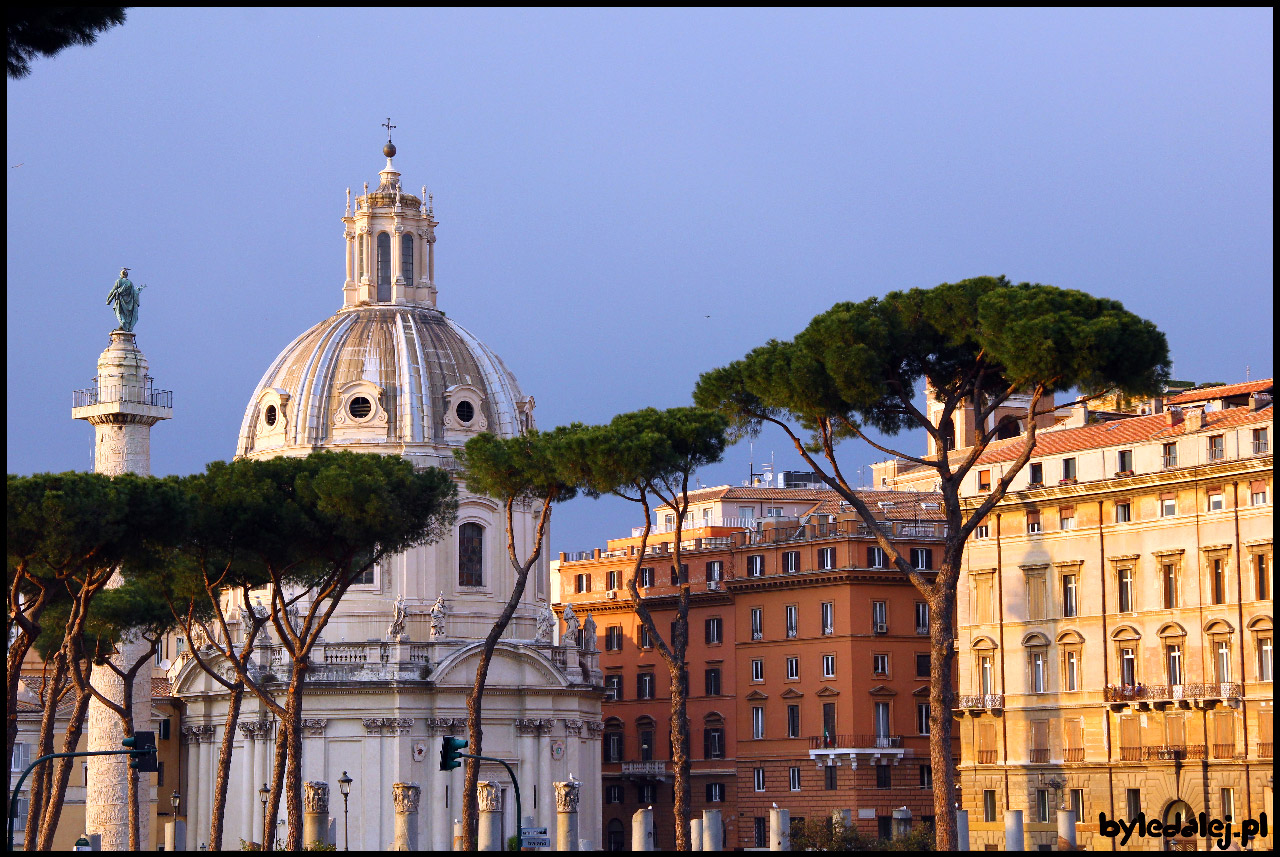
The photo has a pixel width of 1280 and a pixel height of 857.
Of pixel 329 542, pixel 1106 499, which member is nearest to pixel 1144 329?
pixel 1106 499

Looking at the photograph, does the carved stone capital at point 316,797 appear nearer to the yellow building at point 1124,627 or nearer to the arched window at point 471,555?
the yellow building at point 1124,627

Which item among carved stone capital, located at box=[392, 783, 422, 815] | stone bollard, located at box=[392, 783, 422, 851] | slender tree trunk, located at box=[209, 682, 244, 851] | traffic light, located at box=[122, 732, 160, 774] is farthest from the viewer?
slender tree trunk, located at box=[209, 682, 244, 851]

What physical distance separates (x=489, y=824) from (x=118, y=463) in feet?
103

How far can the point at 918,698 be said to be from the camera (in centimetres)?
7800

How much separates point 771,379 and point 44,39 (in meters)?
27.8

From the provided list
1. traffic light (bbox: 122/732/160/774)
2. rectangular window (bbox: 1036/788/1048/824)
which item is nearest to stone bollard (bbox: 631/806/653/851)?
traffic light (bbox: 122/732/160/774)

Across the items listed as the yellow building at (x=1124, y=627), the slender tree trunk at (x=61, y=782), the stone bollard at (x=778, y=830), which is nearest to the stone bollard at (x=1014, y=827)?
the stone bollard at (x=778, y=830)

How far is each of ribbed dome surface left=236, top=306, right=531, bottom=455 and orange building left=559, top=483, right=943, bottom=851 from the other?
34.0 feet

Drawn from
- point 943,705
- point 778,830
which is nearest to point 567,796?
point 778,830

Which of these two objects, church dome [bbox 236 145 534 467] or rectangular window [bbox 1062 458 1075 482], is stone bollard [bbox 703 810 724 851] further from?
church dome [bbox 236 145 534 467]

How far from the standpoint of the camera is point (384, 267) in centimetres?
8994

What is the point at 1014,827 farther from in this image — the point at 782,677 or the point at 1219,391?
the point at 782,677

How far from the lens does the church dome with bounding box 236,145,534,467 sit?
8450 cm

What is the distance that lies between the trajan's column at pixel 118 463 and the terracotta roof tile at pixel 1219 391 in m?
36.5
